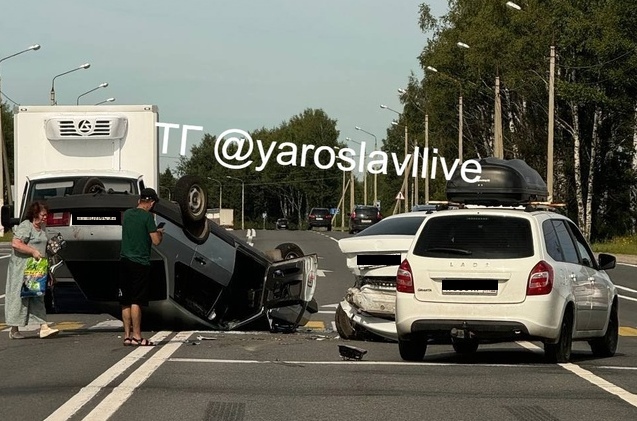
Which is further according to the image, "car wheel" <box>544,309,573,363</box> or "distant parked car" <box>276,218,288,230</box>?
"distant parked car" <box>276,218,288,230</box>

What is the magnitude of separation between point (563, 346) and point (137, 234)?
4.83 metres

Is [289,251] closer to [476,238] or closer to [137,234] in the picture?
[137,234]

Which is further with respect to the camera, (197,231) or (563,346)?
(197,231)

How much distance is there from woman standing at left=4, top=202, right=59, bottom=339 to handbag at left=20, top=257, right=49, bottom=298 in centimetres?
5

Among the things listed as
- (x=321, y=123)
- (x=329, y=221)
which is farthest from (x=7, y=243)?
(x=321, y=123)

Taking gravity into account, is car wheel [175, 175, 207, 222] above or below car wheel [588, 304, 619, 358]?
above

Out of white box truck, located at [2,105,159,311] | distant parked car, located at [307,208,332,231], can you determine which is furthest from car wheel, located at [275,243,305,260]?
distant parked car, located at [307,208,332,231]

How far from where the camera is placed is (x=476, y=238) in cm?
1407

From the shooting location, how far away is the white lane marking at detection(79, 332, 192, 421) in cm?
1002

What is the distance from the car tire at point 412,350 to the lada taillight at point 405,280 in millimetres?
576

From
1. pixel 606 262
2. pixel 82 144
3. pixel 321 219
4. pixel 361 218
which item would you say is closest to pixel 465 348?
pixel 606 262

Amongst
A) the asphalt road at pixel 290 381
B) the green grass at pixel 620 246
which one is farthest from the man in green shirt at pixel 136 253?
the green grass at pixel 620 246

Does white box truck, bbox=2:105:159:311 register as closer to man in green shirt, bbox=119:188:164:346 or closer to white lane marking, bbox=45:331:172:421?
man in green shirt, bbox=119:188:164:346

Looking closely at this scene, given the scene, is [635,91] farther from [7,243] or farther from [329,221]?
[329,221]
